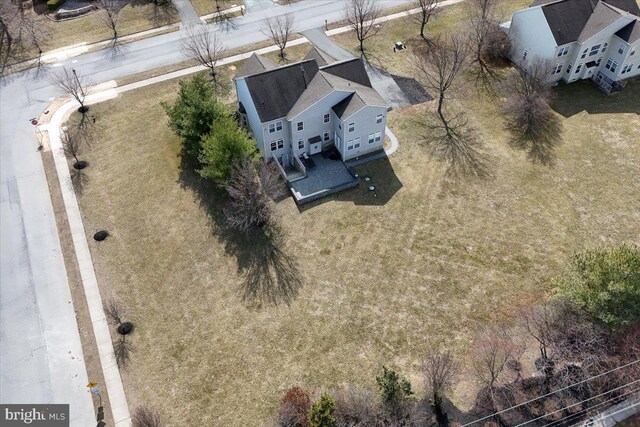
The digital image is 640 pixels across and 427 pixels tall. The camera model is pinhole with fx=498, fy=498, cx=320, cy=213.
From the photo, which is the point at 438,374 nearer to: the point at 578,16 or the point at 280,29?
the point at 578,16

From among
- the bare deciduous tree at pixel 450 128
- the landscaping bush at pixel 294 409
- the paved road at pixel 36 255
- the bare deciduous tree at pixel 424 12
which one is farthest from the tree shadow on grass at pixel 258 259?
the bare deciduous tree at pixel 424 12

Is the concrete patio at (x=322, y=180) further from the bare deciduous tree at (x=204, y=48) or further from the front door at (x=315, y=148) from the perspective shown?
the bare deciduous tree at (x=204, y=48)

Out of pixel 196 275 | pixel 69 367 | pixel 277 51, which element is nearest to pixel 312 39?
pixel 277 51

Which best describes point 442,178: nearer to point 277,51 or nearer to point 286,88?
point 286,88

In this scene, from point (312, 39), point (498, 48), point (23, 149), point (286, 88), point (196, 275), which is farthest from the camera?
point (312, 39)

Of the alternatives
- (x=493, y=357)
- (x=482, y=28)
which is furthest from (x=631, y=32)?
(x=493, y=357)

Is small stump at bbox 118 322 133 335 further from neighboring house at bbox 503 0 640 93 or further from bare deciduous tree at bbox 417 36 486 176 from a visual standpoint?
neighboring house at bbox 503 0 640 93
